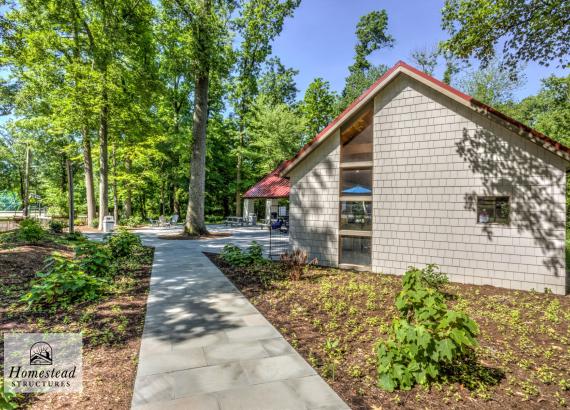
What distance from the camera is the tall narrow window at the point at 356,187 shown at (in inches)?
363

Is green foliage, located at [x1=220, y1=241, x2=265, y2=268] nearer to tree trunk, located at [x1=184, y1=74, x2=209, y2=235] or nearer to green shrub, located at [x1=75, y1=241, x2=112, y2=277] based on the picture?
green shrub, located at [x1=75, y1=241, x2=112, y2=277]

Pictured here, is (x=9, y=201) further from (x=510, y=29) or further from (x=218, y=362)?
(x=510, y=29)

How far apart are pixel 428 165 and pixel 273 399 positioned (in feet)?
25.0

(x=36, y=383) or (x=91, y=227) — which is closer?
(x=36, y=383)

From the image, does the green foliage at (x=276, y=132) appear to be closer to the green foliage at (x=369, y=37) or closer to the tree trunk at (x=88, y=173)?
the tree trunk at (x=88, y=173)

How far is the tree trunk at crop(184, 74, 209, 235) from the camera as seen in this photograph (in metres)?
16.2

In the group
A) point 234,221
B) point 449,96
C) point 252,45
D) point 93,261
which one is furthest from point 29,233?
point 252,45

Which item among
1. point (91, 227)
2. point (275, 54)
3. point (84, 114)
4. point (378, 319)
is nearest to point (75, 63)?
point (84, 114)

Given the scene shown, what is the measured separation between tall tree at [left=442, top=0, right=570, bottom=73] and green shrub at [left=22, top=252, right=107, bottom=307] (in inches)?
509

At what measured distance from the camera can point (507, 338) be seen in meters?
4.46

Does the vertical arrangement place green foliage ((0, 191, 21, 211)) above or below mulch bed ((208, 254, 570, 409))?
above

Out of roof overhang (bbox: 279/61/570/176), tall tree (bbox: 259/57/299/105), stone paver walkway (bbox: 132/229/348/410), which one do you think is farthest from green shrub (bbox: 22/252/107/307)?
tall tree (bbox: 259/57/299/105)

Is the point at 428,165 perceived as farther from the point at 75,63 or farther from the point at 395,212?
the point at 75,63

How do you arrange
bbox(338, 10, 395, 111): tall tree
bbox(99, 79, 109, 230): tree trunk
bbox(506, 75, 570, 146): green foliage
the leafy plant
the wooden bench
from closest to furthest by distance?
the leafy plant
bbox(99, 79, 109, 230): tree trunk
bbox(506, 75, 570, 146): green foliage
the wooden bench
bbox(338, 10, 395, 111): tall tree
